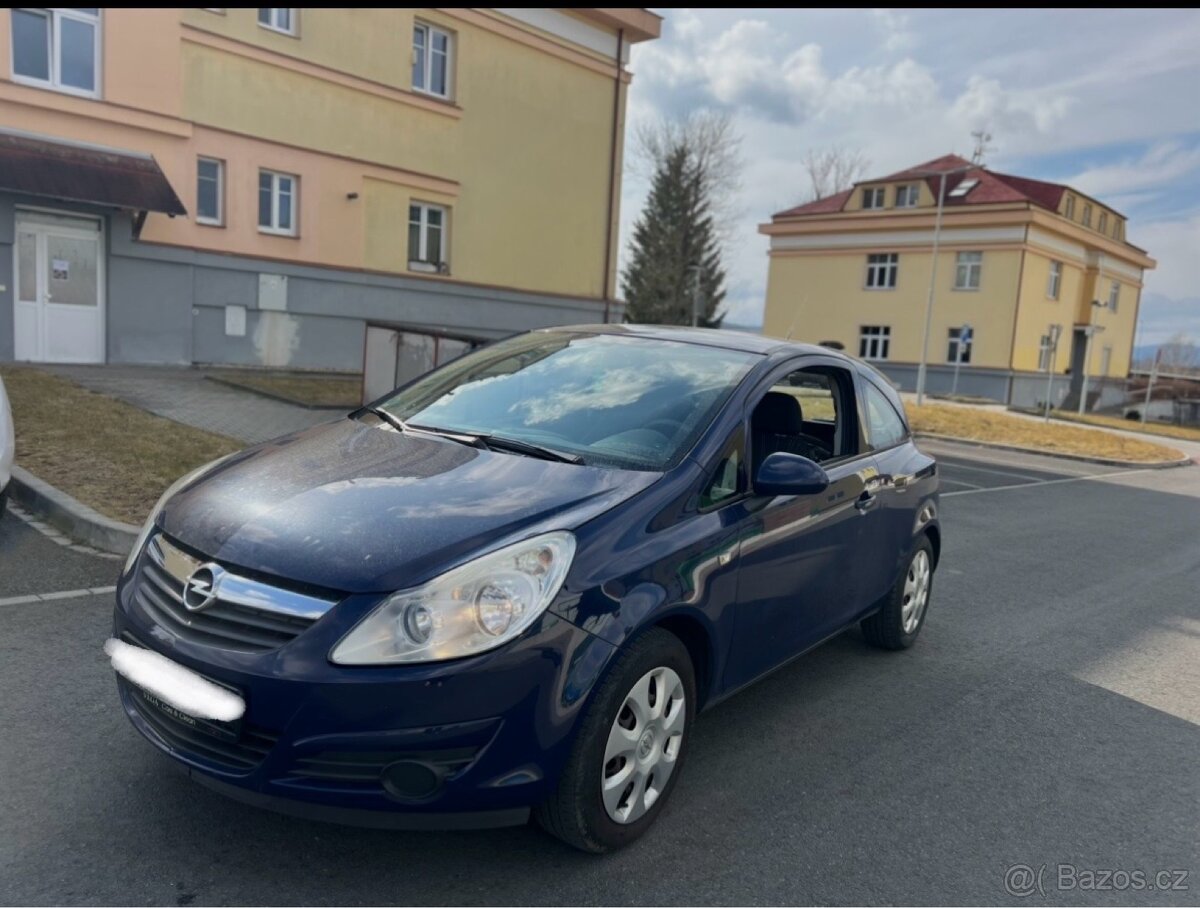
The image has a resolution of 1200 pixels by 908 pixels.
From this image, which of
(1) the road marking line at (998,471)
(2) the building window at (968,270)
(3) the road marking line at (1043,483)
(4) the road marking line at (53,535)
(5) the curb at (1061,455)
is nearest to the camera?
(4) the road marking line at (53,535)

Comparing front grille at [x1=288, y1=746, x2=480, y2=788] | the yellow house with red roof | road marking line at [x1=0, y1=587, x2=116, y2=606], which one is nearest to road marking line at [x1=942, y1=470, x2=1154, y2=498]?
road marking line at [x1=0, y1=587, x2=116, y2=606]

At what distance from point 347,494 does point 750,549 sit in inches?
58.3

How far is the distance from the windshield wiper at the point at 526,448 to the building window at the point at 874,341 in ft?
136

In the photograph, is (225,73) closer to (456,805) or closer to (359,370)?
(359,370)

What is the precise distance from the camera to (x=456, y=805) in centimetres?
255

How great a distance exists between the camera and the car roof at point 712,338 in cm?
425

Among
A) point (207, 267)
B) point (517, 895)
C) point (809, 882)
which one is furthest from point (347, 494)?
point (207, 267)

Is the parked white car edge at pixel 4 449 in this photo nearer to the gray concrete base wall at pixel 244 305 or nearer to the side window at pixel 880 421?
the side window at pixel 880 421

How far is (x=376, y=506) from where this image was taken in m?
2.92

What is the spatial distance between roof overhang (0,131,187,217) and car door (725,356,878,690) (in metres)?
14.1

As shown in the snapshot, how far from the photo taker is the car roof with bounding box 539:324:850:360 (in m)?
4.25

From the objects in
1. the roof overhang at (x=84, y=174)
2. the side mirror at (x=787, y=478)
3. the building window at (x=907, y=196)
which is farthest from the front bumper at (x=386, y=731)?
the building window at (x=907, y=196)

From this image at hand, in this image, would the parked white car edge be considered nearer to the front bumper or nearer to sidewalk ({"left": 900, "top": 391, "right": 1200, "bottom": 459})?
the front bumper

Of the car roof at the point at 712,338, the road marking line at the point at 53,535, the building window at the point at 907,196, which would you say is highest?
the building window at the point at 907,196
